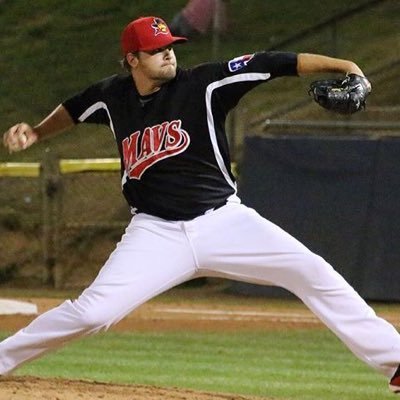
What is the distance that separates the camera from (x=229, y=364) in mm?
9375

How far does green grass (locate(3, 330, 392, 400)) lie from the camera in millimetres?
8086

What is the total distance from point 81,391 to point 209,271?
933mm

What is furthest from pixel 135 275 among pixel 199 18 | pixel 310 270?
pixel 199 18

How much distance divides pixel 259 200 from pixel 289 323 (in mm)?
2749

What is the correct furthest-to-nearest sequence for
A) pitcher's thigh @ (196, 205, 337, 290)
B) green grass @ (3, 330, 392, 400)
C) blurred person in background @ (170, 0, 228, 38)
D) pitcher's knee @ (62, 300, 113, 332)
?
blurred person in background @ (170, 0, 228, 38) < green grass @ (3, 330, 392, 400) < pitcher's thigh @ (196, 205, 337, 290) < pitcher's knee @ (62, 300, 113, 332)

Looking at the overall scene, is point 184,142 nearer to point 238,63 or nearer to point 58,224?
point 238,63

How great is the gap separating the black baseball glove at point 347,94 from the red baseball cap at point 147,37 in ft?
2.86

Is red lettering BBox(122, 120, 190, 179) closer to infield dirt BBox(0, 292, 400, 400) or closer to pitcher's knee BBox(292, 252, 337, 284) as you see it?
pitcher's knee BBox(292, 252, 337, 284)

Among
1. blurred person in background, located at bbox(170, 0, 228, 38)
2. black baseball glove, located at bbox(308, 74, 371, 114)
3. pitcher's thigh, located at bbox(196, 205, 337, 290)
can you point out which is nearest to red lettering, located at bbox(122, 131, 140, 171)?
pitcher's thigh, located at bbox(196, 205, 337, 290)

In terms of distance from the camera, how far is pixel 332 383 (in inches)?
327

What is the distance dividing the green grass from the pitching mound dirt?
1.10m

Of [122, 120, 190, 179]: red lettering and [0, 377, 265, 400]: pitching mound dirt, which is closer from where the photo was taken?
[0, 377, 265, 400]: pitching mound dirt

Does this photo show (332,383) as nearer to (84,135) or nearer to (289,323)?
(289,323)

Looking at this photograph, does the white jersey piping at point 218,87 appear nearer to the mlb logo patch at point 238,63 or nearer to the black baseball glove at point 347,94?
the mlb logo patch at point 238,63
